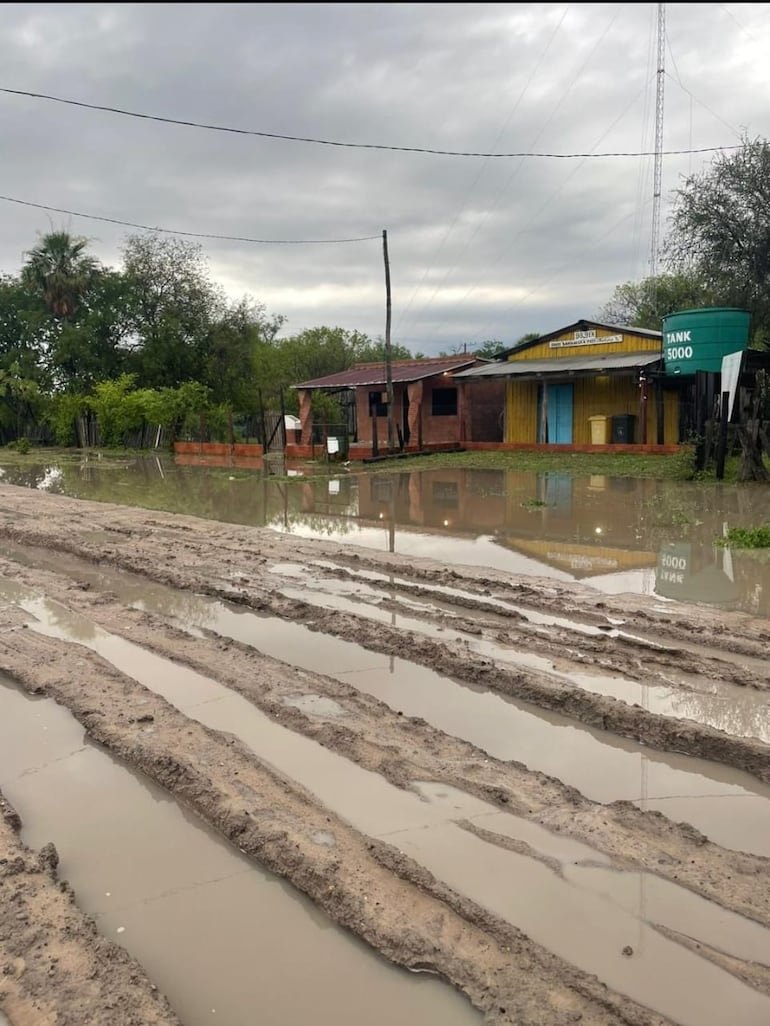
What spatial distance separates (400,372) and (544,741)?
90.2 ft

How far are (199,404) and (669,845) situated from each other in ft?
107

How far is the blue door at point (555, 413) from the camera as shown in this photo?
27.0m

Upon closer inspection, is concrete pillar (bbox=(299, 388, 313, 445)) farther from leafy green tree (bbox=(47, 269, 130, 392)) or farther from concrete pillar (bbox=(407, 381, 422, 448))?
leafy green tree (bbox=(47, 269, 130, 392))

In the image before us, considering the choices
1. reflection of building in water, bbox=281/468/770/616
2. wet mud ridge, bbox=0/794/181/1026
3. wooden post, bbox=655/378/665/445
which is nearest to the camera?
wet mud ridge, bbox=0/794/181/1026

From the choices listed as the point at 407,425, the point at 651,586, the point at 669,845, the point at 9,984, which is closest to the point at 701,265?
the point at 407,425

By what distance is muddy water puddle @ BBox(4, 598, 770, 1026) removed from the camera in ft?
8.59

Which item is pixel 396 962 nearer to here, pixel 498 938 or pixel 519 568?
pixel 498 938

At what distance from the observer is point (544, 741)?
4543mm

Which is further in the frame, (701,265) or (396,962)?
(701,265)

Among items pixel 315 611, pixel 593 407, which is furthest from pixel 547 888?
pixel 593 407

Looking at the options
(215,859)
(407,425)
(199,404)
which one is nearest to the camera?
(215,859)

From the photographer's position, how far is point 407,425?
99.6 ft

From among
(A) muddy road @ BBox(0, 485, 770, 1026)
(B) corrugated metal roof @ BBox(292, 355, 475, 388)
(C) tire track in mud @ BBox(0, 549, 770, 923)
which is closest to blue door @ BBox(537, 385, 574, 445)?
(B) corrugated metal roof @ BBox(292, 355, 475, 388)

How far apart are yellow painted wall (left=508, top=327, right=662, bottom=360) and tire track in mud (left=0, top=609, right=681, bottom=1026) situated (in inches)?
936
